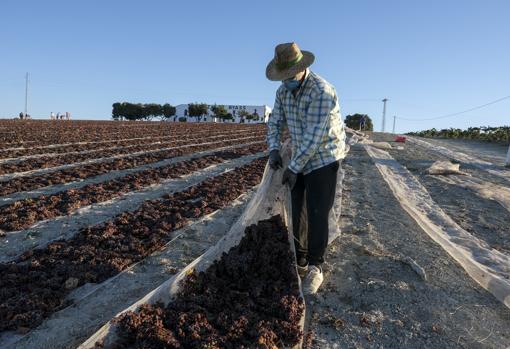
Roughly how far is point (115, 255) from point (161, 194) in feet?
10.7

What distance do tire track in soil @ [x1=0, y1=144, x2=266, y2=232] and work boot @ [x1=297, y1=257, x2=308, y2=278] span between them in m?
3.23

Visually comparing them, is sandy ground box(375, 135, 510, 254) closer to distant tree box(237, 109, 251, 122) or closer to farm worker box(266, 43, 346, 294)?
farm worker box(266, 43, 346, 294)

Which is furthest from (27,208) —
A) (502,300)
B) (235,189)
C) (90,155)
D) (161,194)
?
(90,155)

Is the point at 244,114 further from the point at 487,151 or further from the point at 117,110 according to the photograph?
the point at 487,151

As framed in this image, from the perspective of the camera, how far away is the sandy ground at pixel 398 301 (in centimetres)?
275

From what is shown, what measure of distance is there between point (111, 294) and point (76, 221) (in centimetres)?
233

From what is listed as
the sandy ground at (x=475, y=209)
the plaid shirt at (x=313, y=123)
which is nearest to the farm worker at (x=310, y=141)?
the plaid shirt at (x=313, y=123)

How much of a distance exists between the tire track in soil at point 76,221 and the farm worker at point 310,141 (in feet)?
8.89

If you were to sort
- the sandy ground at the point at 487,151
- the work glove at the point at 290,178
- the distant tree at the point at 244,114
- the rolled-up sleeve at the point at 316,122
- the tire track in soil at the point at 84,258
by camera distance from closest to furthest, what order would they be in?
the tire track in soil at the point at 84,258, the rolled-up sleeve at the point at 316,122, the work glove at the point at 290,178, the sandy ground at the point at 487,151, the distant tree at the point at 244,114

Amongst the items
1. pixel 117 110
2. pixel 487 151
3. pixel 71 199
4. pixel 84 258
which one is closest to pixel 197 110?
pixel 117 110

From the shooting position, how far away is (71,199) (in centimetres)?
640

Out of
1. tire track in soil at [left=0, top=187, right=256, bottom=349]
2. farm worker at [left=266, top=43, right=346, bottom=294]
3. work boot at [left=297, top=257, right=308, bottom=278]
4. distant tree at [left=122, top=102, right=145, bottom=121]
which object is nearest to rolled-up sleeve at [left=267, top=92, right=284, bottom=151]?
farm worker at [left=266, top=43, right=346, bottom=294]

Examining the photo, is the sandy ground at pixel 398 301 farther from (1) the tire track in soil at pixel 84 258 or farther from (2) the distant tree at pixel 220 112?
(2) the distant tree at pixel 220 112

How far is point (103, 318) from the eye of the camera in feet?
9.73
